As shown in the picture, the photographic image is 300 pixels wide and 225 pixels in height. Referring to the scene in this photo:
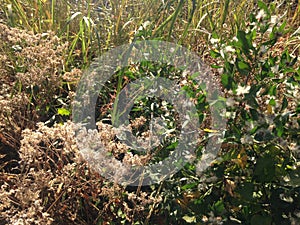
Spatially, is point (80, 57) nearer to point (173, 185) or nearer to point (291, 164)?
Result: point (173, 185)

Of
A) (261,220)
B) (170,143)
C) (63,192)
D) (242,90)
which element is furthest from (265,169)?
(63,192)

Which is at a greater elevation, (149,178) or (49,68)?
(49,68)

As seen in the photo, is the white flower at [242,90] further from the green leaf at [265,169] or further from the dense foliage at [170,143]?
the green leaf at [265,169]

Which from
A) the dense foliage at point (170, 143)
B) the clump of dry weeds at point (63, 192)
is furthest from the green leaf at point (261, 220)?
Result: the clump of dry weeds at point (63, 192)

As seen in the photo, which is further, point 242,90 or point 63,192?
point 63,192

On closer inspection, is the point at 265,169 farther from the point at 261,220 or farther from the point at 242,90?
the point at 242,90

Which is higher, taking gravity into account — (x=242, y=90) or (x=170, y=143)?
(x=242, y=90)

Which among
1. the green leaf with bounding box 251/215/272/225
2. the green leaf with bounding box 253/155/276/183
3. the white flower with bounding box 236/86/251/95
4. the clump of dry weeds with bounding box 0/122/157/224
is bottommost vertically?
the clump of dry weeds with bounding box 0/122/157/224

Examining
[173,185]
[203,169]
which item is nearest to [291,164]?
[203,169]

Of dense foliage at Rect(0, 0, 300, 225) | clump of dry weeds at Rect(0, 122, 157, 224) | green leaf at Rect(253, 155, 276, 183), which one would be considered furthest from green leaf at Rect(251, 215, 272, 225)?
clump of dry weeds at Rect(0, 122, 157, 224)

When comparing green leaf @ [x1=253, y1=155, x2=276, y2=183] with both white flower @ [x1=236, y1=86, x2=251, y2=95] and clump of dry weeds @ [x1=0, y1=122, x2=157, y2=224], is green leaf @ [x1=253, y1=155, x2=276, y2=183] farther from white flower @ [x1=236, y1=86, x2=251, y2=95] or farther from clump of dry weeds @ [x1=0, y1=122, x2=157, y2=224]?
clump of dry weeds @ [x1=0, y1=122, x2=157, y2=224]

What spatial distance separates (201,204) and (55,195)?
0.55m

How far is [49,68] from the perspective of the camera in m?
2.08

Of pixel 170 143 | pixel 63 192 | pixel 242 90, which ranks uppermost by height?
pixel 242 90
